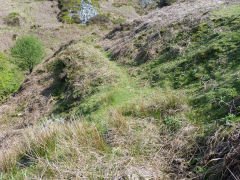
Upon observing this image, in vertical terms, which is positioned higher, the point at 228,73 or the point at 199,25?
the point at 199,25

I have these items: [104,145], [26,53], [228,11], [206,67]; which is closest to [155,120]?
[104,145]

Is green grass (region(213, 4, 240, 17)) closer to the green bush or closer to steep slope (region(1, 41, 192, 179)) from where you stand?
steep slope (region(1, 41, 192, 179))

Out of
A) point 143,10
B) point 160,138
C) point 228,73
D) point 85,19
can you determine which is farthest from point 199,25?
point 143,10

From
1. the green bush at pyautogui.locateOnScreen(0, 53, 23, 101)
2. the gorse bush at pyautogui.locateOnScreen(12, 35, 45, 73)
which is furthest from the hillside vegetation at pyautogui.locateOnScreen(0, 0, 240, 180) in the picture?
the gorse bush at pyautogui.locateOnScreen(12, 35, 45, 73)

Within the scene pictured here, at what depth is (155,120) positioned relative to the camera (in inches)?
252

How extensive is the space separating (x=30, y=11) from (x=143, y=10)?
3888cm

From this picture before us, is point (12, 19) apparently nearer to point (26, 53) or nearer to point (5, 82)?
point (26, 53)

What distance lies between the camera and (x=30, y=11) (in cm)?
5997

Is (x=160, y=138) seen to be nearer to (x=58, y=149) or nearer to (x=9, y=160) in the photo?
(x=58, y=149)

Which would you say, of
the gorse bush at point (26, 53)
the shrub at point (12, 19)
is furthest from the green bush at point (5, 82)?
the shrub at point (12, 19)

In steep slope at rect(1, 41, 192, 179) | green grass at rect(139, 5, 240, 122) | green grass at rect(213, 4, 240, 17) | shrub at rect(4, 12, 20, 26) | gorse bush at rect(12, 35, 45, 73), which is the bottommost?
steep slope at rect(1, 41, 192, 179)

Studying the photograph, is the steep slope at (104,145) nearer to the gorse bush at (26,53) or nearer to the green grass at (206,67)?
the green grass at (206,67)

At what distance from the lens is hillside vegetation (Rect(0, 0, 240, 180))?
4281 millimetres

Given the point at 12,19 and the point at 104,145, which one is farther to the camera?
the point at 12,19
